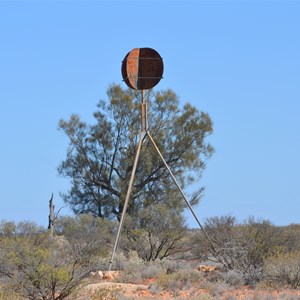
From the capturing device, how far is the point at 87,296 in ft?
41.6

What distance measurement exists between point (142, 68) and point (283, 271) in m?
5.01

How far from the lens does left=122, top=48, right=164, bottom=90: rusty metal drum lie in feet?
51.6

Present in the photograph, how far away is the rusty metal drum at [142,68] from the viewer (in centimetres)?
1574

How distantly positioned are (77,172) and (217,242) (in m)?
15.5

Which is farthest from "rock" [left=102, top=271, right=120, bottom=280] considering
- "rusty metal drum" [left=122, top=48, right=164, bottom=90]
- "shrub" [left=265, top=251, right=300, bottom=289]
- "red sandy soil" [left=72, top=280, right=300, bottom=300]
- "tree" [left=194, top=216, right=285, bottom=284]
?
"rusty metal drum" [left=122, top=48, right=164, bottom=90]

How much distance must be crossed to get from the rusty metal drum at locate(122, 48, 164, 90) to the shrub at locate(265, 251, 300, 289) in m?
4.47

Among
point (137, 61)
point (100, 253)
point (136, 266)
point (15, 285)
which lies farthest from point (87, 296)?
point (100, 253)

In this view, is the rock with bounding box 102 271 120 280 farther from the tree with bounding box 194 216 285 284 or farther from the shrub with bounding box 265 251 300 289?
the shrub with bounding box 265 251 300 289

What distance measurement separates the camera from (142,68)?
52.2 ft

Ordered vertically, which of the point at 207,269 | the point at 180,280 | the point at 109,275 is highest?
the point at 207,269

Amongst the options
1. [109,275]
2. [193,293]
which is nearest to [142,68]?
[109,275]

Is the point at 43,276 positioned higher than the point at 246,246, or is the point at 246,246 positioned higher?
the point at 246,246

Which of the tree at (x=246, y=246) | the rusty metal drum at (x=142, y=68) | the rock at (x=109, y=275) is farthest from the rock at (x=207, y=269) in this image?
the rusty metal drum at (x=142, y=68)

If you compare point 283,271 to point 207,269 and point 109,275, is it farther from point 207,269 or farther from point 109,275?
point 109,275
